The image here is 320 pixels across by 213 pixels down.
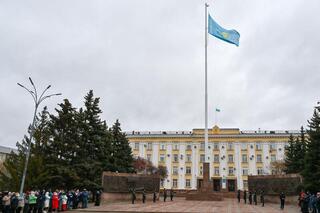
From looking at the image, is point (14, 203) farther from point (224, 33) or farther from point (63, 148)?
point (224, 33)

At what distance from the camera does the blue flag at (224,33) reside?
1187 inches

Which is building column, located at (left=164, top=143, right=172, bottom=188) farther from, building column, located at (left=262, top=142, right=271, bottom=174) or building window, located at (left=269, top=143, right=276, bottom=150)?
building window, located at (left=269, top=143, right=276, bottom=150)

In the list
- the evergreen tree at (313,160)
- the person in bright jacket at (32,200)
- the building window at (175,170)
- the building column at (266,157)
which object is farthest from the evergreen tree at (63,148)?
the building column at (266,157)

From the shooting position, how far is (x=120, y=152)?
33000 millimetres

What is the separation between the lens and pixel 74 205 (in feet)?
70.4

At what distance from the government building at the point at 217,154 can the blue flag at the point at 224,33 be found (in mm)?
36914

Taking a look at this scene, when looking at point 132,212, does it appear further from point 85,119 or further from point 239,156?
point 239,156

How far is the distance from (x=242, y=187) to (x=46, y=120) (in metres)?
44.9

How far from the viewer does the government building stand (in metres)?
62.6

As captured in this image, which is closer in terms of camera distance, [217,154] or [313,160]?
[313,160]

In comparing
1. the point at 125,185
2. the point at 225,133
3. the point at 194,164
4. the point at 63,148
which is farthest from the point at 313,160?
the point at 194,164

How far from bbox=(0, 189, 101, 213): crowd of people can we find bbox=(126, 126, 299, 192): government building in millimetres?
43593

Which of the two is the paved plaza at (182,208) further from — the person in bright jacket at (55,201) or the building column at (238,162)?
the building column at (238,162)

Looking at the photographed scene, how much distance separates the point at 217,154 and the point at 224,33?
3833cm
